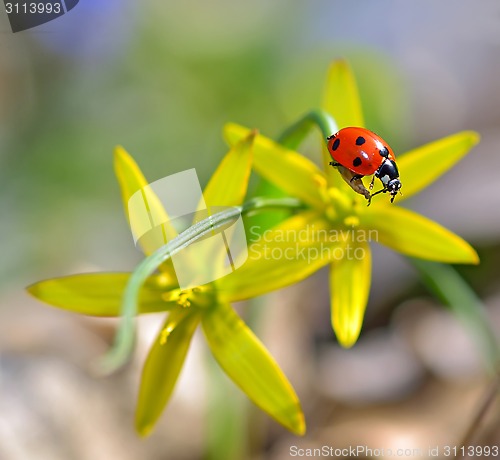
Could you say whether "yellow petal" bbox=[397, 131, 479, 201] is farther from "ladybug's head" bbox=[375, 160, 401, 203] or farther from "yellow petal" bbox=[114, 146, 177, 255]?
"yellow petal" bbox=[114, 146, 177, 255]

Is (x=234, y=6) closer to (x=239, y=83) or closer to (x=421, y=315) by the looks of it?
(x=239, y=83)

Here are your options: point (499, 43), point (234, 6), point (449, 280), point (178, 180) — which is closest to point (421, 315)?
point (449, 280)

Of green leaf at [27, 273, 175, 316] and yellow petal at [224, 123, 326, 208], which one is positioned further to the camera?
yellow petal at [224, 123, 326, 208]

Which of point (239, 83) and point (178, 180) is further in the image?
point (239, 83)

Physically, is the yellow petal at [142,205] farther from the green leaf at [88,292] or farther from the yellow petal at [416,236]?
the yellow petal at [416,236]

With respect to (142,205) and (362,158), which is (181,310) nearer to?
(142,205)

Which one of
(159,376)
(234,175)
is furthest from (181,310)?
(234,175)

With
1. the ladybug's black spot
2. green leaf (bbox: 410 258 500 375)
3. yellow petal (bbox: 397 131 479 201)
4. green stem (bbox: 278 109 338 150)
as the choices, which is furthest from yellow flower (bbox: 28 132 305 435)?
green leaf (bbox: 410 258 500 375)
